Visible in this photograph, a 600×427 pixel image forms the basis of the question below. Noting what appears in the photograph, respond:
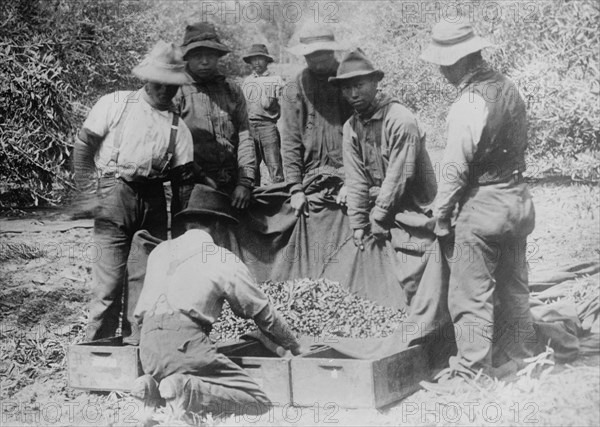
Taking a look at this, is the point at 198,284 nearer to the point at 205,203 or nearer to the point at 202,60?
the point at 205,203

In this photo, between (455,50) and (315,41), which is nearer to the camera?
(455,50)

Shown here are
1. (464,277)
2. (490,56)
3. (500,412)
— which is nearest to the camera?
(500,412)

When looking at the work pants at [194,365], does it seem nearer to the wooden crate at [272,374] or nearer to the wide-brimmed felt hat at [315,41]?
the wooden crate at [272,374]

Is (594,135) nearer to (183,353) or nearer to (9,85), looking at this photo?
(183,353)

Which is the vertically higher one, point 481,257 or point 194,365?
point 481,257

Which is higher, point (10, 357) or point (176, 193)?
point (176, 193)

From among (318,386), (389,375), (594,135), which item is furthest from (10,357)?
(594,135)

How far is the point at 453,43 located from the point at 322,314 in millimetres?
1844

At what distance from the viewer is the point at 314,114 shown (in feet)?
18.4

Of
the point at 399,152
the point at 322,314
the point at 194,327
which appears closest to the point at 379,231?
the point at 399,152

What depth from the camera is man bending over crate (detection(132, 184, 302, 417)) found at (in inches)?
156

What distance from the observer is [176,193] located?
17.2 ft

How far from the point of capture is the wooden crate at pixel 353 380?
4.00 m

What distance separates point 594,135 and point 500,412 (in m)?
2.20
